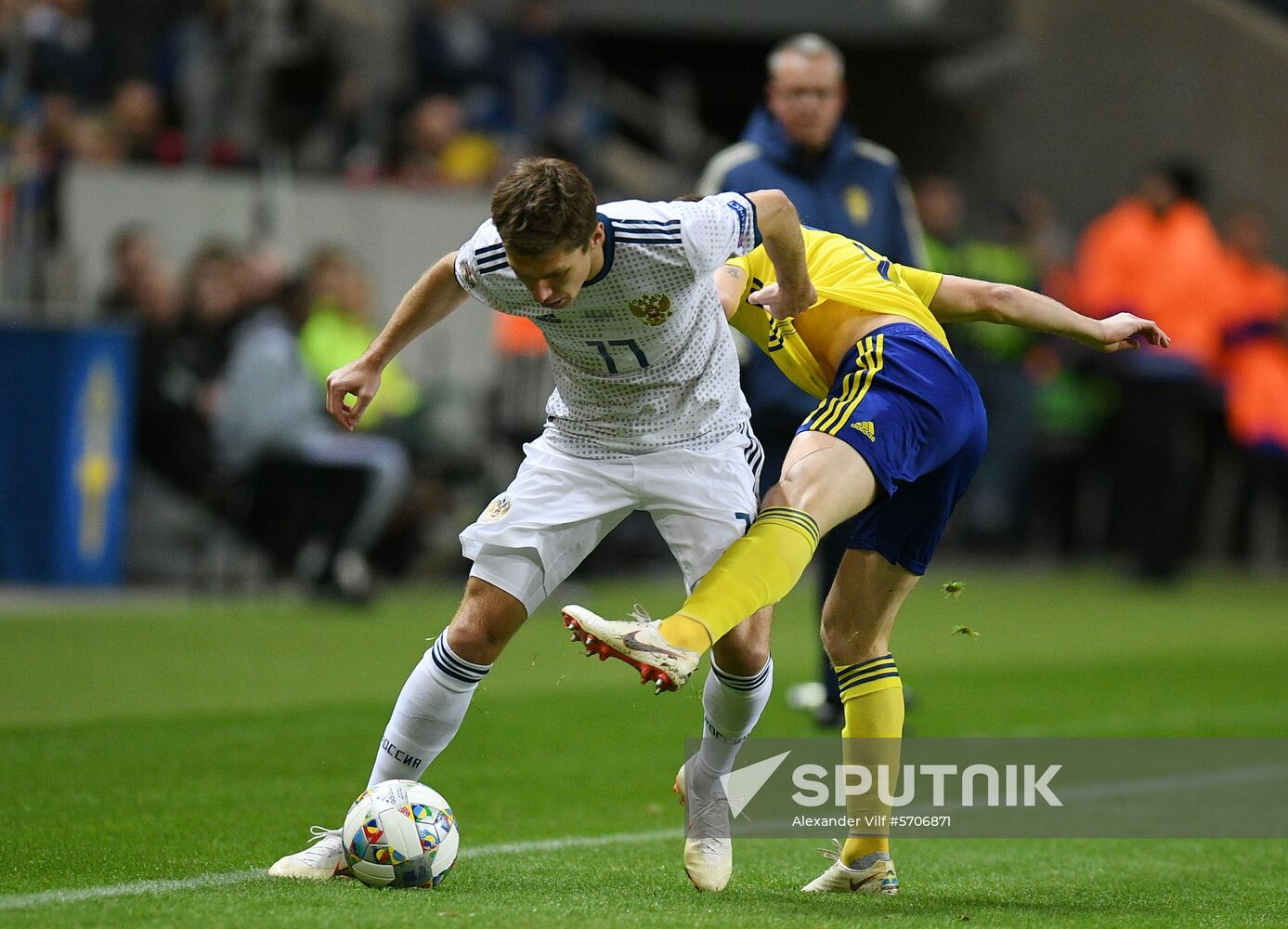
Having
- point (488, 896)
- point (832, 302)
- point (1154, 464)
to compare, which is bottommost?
point (1154, 464)

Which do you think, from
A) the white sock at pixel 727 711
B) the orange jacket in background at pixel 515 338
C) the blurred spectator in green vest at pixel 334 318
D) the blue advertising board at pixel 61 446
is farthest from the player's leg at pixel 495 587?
the orange jacket in background at pixel 515 338

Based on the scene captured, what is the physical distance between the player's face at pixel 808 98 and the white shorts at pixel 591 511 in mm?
3049

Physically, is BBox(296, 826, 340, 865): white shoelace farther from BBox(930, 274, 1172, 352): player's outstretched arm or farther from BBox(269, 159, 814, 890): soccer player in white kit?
BBox(930, 274, 1172, 352): player's outstretched arm

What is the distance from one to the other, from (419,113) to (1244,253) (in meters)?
7.43

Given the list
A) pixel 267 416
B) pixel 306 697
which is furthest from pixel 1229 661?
pixel 267 416

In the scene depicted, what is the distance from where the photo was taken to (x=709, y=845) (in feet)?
17.3

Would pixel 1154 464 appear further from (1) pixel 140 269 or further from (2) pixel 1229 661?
(1) pixel 140 269

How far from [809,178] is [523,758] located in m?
2.71

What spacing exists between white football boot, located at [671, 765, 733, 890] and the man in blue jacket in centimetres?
249

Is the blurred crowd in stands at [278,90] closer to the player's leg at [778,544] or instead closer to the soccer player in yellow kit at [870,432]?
the soccer player in yellow kit at [870,432]

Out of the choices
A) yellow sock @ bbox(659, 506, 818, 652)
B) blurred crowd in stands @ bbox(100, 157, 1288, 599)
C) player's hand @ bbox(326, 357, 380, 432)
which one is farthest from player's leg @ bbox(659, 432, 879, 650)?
blurred crowd in stands @ bbox(100, 157, 1288, 599)

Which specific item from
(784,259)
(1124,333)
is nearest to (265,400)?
(784,259)

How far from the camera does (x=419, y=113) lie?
16.4 m

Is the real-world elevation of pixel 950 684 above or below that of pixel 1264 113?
below
